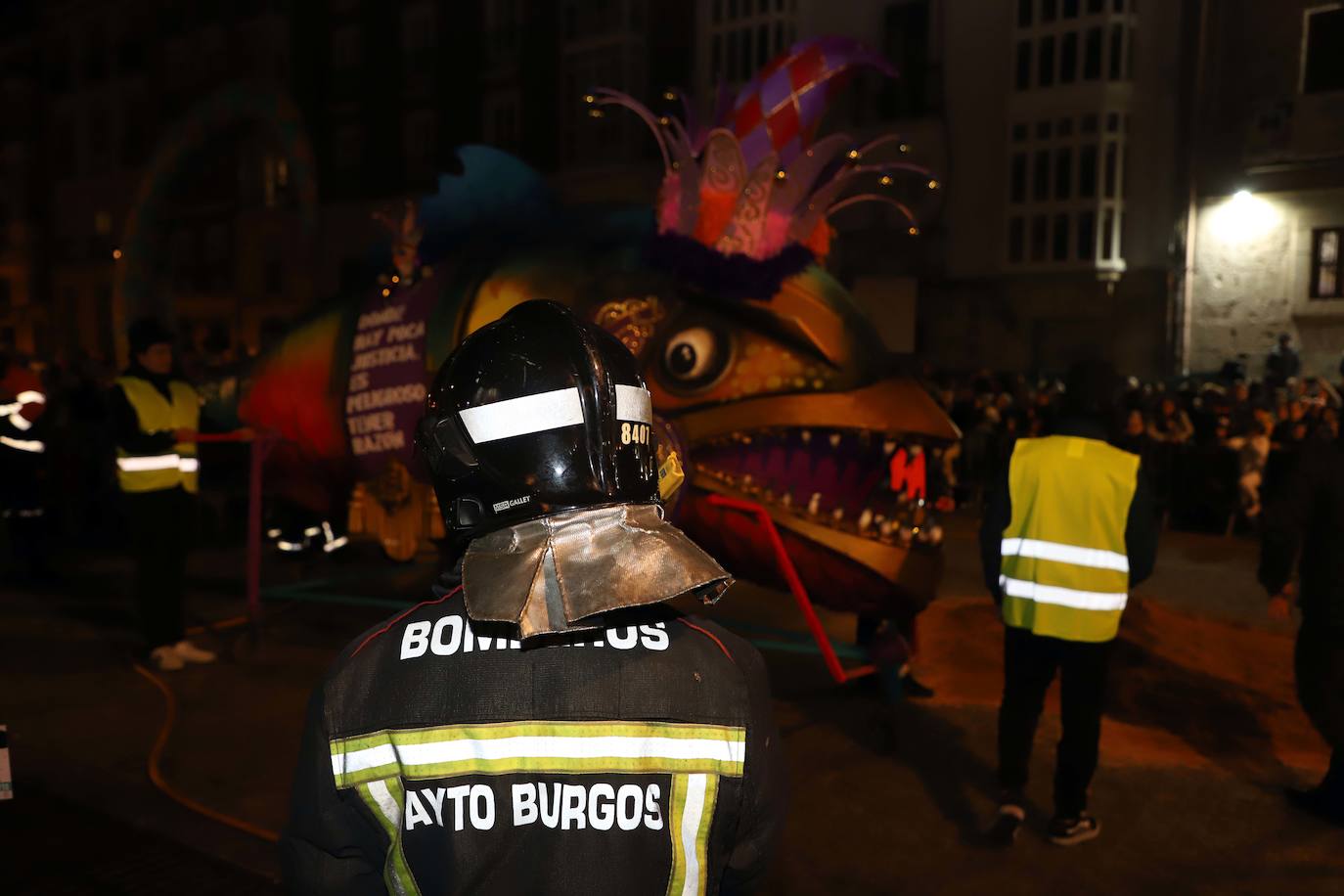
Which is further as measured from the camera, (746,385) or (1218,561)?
(1218,561)

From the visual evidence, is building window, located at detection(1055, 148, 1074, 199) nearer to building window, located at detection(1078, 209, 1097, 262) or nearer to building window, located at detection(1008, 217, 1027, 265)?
building window, located at detection(1078, 209, 1097, 262)

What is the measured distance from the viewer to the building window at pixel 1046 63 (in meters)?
19.9

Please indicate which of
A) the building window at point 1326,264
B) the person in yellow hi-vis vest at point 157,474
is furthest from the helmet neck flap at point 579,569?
the building window at point 1326,264

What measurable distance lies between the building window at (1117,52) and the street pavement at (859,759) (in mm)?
14611

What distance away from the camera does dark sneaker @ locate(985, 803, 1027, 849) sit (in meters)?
3.89

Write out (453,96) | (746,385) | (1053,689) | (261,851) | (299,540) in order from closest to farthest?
(261,851), (746,385), (1053,689), (299,540), (453,96)

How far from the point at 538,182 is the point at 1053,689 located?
3.92 m

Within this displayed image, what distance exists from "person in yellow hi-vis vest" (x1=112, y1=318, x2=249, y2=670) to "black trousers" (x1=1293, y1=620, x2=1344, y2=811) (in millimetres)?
5360

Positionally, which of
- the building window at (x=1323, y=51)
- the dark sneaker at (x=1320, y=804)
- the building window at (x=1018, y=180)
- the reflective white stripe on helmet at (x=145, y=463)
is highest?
the building window at (x=1323, y=51)

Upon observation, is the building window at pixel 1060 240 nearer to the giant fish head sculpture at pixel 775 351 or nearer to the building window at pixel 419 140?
the building window at pixel 419 140

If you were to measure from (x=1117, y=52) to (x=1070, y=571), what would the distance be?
18539mm

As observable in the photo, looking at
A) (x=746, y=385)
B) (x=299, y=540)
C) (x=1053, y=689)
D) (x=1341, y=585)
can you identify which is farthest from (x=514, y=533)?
(x=299, y=540)

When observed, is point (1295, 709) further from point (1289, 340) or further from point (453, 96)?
point (453, 96)

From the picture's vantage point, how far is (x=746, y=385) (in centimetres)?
479
